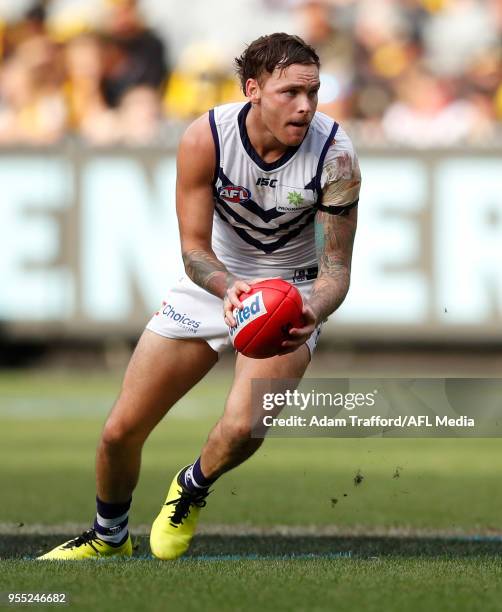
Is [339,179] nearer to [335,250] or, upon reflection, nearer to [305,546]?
[335,250]

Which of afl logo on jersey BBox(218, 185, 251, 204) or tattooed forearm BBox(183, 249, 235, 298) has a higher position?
afl logo on jersey BBox(218, 185, 251, 204)

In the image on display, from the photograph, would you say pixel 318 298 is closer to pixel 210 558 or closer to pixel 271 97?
pixel 271 97

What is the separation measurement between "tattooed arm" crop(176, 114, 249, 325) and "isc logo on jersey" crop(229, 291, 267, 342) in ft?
1.14

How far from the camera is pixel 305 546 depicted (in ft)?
22.2

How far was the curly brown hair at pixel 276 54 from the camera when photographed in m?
5.77

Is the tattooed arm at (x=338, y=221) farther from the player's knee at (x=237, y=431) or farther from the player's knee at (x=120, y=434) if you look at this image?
the player's knee at (x=120, y=434)

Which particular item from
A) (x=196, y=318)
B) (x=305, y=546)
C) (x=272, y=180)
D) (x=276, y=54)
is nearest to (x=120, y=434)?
(x=196, y=318)

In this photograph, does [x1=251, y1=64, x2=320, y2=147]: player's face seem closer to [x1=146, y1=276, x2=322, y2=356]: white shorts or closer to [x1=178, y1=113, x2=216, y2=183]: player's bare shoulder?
[x1=178, y1=113, x2=216, y2=183]: player's bare shoulder

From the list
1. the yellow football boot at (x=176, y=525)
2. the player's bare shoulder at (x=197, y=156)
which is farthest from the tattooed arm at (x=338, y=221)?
the yellow football boot at (x=176, y=525)

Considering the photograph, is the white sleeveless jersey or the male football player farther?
the white sleeveless jersey

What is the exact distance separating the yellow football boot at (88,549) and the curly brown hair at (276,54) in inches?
86.7

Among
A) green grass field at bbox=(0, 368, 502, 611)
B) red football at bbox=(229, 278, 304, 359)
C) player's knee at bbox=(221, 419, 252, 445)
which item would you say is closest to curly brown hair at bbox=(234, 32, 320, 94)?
red football at bbox=(229, 278, 304, 359)

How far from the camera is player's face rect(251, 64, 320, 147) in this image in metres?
5.74

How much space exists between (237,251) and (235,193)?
0.41 metres
